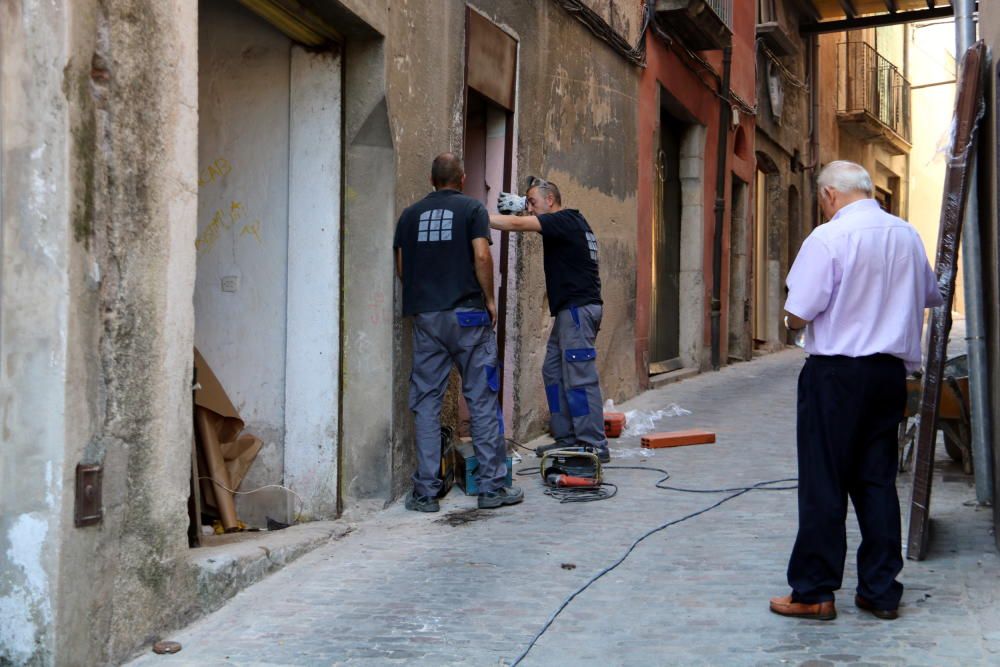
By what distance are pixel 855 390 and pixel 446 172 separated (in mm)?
2716

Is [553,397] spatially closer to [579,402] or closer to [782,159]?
[579,402]

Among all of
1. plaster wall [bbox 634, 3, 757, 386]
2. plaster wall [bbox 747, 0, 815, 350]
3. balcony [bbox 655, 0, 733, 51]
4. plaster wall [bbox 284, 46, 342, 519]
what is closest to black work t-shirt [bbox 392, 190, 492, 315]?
plaster wall [bbox 284, 46, 342, 519]

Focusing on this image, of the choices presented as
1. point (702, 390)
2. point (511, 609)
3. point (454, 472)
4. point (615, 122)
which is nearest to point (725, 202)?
point (702, 390)

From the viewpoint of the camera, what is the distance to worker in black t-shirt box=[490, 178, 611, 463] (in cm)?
704

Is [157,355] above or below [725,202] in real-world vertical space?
below

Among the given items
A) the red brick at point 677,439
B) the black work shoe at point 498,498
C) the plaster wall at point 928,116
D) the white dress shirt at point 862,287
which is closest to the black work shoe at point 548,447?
the red brick at point 677,439

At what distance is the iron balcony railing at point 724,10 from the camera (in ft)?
41.8

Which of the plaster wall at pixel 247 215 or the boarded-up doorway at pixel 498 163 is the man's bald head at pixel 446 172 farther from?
the boarded-up doorway at pixel 498 163

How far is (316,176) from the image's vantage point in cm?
584

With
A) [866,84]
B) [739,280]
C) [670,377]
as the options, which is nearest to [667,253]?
[670,377]

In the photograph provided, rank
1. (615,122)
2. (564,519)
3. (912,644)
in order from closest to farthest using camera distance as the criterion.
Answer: (912,644) < (564,519) < (615,122)

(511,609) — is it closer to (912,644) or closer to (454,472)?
(912,644)

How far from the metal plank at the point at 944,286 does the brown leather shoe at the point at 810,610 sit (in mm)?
860

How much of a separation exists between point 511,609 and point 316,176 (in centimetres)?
265
